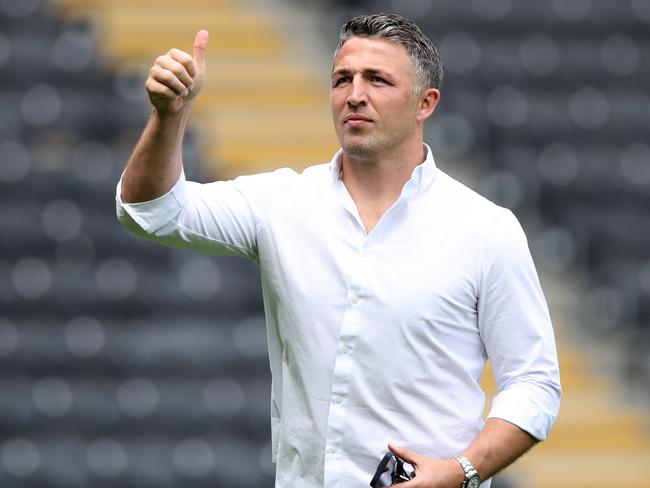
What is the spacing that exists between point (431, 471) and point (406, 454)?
5 cm

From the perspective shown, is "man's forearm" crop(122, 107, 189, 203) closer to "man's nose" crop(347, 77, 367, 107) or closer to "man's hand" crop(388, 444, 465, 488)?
"man's nose" crop(347, 77, 367, 107)

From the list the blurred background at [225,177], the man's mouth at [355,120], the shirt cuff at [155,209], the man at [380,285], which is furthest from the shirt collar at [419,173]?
the blurred background at [225,177]

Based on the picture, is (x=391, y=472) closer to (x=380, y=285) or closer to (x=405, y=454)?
(x=405, y=454)

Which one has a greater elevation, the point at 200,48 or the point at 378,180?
the point at 200,48

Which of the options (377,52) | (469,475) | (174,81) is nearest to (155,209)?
(174,81)

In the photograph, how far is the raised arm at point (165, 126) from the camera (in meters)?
2.46

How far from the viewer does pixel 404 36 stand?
2.69 meters

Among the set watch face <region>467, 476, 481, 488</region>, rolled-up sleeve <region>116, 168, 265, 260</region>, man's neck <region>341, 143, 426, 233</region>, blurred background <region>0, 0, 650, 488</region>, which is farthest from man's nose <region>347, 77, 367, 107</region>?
blurred background <region>0, 0, 650, 488</region>

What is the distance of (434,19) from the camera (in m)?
8.56

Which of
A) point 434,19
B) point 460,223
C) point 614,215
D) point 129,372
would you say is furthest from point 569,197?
point 460,223

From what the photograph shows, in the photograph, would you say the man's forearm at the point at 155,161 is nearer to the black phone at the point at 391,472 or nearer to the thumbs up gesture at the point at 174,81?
the thumbs up gesture at the point at 174,81

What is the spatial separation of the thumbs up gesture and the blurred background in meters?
3.78

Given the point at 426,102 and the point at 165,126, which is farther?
the point at 426,102

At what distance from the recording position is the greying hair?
2.68 meters
